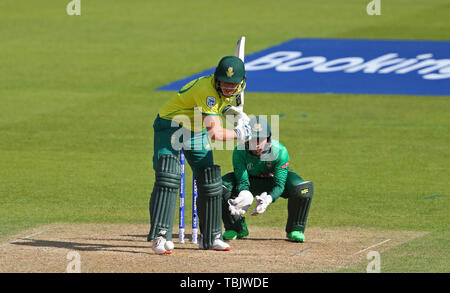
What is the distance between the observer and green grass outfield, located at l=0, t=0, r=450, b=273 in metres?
11.6

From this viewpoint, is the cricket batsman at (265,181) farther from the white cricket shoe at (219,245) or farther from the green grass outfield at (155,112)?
the green grass outfield at (155,112)

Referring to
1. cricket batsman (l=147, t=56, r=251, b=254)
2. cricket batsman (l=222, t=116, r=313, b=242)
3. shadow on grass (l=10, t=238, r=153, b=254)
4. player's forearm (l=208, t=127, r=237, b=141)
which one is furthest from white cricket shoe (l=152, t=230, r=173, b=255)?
player's forearm (l=208, t=127, r=237, b=141)

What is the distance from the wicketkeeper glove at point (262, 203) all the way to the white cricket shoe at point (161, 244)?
89 centimetres

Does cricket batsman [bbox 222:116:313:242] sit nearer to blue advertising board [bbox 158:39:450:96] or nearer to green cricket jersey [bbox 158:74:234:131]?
green cricket jersey [bbox 158:74:234:131]

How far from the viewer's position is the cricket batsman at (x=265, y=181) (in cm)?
966

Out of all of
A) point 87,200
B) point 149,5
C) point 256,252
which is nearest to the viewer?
point 256,252

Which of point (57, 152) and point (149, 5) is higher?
point (149, 5)

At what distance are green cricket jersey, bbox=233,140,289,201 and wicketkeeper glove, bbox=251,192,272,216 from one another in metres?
0.19

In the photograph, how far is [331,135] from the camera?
54.1ft

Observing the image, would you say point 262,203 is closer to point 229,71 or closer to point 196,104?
point 196,104

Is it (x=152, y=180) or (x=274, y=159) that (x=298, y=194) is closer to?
(x=274, y=159)

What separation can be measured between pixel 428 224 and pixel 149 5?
73.0ft
